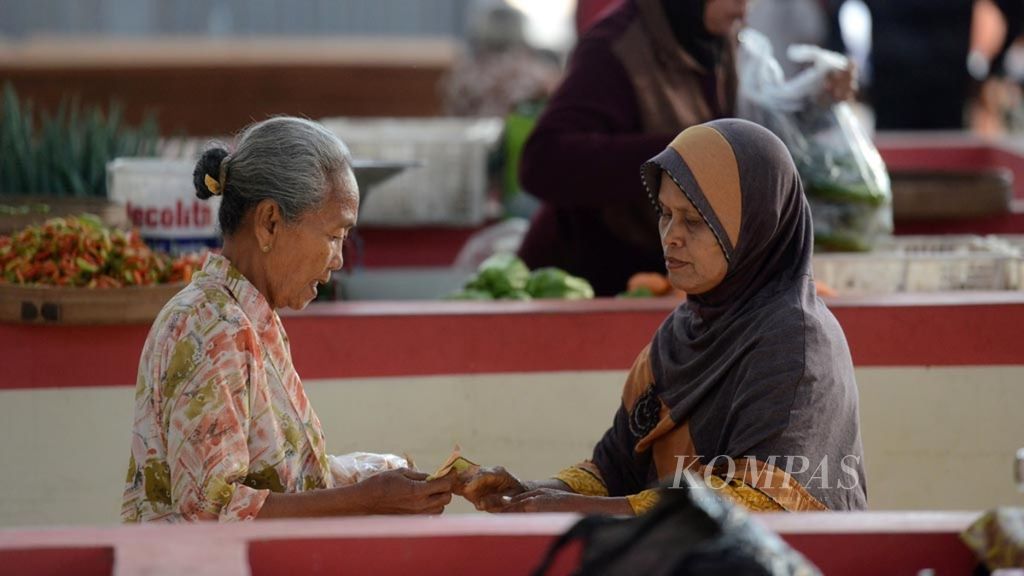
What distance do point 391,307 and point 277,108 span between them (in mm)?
6357

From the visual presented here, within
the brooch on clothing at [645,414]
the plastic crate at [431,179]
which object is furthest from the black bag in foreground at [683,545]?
the plastic crate at [431,179]

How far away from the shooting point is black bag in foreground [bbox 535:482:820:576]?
2.08 meters

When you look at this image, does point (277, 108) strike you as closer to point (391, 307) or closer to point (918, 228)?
point (918, 228)

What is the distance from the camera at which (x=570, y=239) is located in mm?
5059

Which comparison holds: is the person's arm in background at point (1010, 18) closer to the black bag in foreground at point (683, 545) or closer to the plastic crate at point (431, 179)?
the plastic crate at point (431, 179)

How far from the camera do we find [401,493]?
2.91 meters

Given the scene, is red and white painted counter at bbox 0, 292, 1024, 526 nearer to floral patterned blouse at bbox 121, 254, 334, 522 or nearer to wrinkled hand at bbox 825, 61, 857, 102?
wrinkled hand at bbox 825, 61, 857, 102

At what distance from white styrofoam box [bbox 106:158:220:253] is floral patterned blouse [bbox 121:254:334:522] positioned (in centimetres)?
159

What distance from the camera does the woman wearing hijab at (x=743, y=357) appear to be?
2986mm

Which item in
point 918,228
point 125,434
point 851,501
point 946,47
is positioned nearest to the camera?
point 851,501

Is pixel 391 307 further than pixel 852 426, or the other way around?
pixel 391 307

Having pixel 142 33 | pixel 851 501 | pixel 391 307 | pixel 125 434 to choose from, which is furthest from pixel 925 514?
pixel 142 33

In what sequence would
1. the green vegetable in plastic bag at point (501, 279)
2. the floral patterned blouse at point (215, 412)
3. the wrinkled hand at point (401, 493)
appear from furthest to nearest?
the green vegetable in plastic bag at point (501, 279) → the wrinkled hand at point (401, 493) → the floral patterned blouse at point (215, 412)

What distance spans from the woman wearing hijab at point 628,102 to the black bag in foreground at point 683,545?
101 inches
